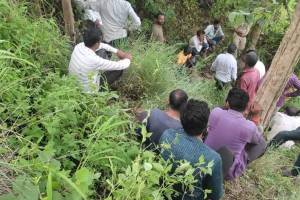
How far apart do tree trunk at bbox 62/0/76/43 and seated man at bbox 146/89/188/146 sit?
8.56ft

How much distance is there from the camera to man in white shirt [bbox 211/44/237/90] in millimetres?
7453

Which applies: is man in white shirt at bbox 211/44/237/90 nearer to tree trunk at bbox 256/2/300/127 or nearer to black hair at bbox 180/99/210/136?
tree trunk at bbox 256/2/300/127

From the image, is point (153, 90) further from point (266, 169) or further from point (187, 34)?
point (187, 34)

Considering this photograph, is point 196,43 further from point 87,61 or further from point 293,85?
point 87,61

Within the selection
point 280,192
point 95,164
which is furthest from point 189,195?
point 280,192

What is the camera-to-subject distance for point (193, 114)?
3051mm

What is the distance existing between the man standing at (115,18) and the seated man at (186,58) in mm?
1287

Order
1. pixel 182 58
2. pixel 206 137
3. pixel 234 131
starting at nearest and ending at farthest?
pixel 234 131 → pixel 206 137 → pixel 182 58

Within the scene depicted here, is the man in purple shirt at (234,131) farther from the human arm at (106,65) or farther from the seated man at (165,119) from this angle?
the human arm at (106,65)

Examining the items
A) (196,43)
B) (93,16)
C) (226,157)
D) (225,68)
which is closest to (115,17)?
(93,16)

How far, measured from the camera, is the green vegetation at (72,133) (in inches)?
93.4

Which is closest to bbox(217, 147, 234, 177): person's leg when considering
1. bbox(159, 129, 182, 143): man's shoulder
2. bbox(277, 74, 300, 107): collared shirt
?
bbox(159, 129, 182, 143): man's shoulder

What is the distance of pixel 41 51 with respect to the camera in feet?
14.7

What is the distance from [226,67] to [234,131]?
11.6 ft
